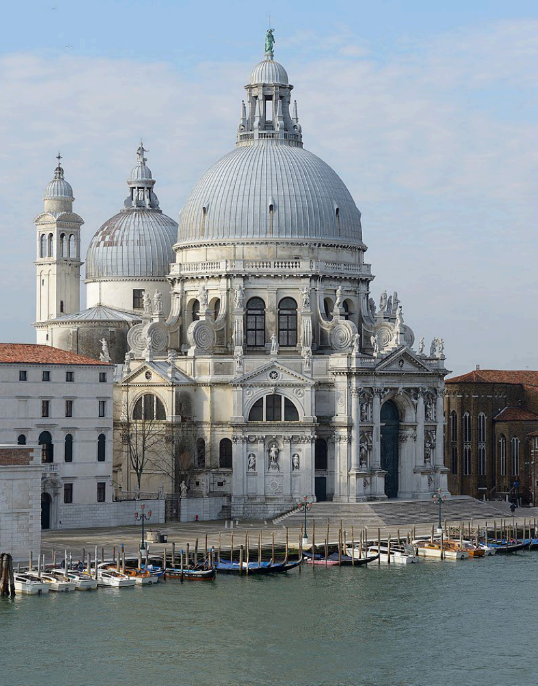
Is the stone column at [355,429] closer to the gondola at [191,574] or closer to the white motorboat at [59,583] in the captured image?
the gondola at [191,574]

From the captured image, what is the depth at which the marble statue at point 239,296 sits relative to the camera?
96.8 m

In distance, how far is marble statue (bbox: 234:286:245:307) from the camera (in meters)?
96.8

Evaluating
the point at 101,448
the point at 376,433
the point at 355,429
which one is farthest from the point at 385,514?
the point at 101,448

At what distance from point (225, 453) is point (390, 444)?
30.0 feet

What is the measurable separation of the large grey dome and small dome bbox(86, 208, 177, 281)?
6550 millimetres

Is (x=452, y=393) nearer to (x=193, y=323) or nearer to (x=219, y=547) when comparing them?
(x=193, y=323)

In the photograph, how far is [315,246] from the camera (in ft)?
324

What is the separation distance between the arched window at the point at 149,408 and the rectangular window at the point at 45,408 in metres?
9.87

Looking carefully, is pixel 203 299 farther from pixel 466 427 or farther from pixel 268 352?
pixel 466 427

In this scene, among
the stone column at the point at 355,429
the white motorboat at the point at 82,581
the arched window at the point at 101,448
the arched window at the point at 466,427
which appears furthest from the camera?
the arched window at the point at 466,427

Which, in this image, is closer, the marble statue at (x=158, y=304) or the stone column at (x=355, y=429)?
the stone column at (x=355, y=429)

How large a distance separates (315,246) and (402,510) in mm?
14963

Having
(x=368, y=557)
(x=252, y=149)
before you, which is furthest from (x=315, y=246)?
(x=368, y=557)

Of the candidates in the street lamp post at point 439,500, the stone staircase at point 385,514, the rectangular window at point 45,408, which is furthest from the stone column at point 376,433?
the rectangular window at point 45,408
